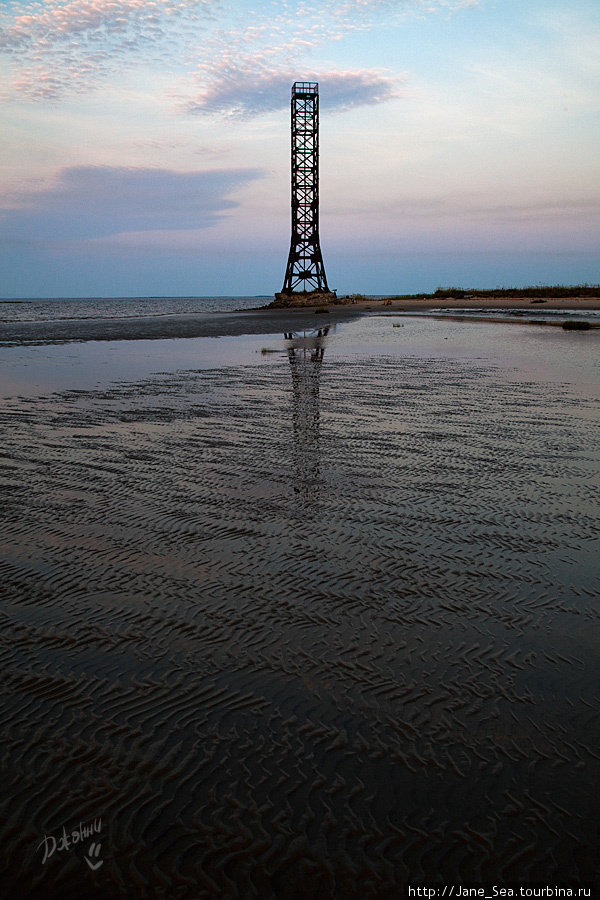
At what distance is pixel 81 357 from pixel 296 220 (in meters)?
35.4

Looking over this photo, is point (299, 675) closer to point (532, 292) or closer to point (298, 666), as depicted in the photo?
point (298, 666)

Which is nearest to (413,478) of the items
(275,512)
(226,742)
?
(275,512)

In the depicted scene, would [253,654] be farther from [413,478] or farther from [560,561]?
[413,478]

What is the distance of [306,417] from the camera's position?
10531 millimetres

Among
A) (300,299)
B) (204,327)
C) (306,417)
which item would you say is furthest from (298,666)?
(300,299)

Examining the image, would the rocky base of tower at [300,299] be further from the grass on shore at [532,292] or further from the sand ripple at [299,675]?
the sand ripple at [299,675]

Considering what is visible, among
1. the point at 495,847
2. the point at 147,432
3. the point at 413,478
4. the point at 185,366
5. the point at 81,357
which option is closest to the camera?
the point at 495,847

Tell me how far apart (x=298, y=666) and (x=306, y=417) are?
284 inches

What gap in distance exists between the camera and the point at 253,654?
144 inches

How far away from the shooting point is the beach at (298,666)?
96.9 inches
